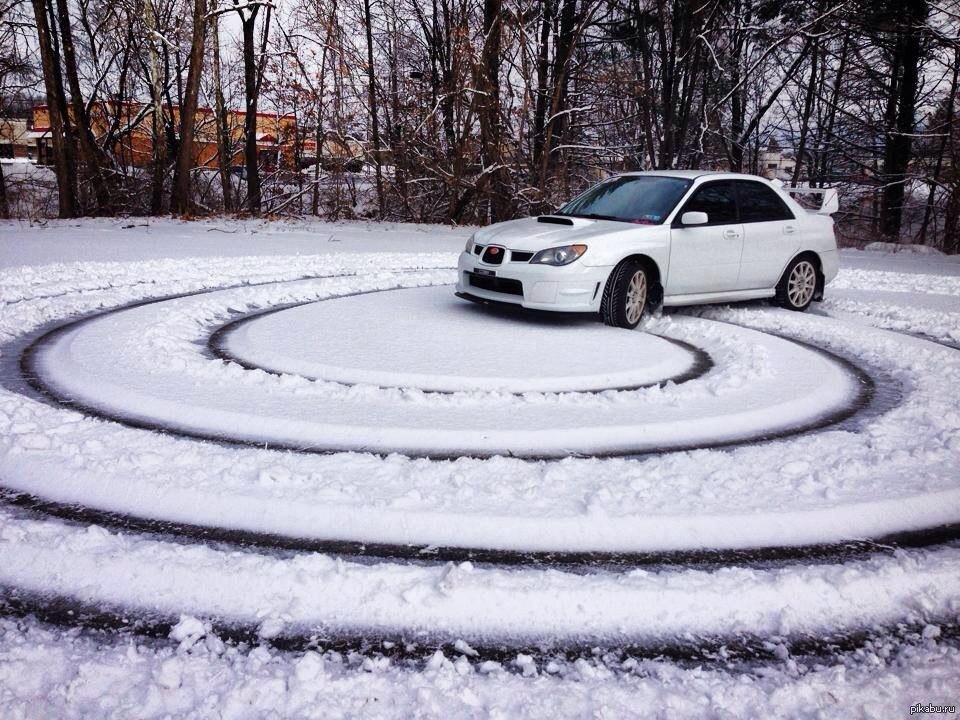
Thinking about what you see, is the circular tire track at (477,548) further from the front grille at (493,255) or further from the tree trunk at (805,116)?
the tree trunk at (805,116)

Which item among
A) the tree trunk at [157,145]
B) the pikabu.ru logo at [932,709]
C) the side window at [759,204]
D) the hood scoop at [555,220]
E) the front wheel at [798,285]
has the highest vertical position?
the tree trunk at [157,145]

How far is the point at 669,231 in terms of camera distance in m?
7.50

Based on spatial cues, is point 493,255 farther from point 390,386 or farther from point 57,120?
point 57,120

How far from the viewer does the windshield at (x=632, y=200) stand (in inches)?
306

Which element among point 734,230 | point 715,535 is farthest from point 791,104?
point 715,535

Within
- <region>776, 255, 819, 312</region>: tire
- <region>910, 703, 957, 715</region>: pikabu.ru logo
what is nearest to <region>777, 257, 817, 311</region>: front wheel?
<region>776, 255, 819, 312</region>: tire

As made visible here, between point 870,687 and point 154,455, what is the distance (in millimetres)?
3208

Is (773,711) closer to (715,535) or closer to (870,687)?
(870,687)

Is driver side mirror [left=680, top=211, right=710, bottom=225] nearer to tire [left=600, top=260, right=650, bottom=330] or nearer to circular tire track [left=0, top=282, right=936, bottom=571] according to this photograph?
tire [left=600, top=260, right=650, bottom=330]

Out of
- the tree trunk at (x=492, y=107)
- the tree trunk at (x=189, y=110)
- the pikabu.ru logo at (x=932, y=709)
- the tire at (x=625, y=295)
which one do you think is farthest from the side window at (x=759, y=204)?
the tree trunk at (x=189, y=110)

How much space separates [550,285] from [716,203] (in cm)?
235

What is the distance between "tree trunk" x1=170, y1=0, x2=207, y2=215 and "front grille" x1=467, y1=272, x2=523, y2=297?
44.9 ft

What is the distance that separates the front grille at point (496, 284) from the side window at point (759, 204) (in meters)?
2.79

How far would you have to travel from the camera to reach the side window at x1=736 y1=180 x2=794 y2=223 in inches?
327
